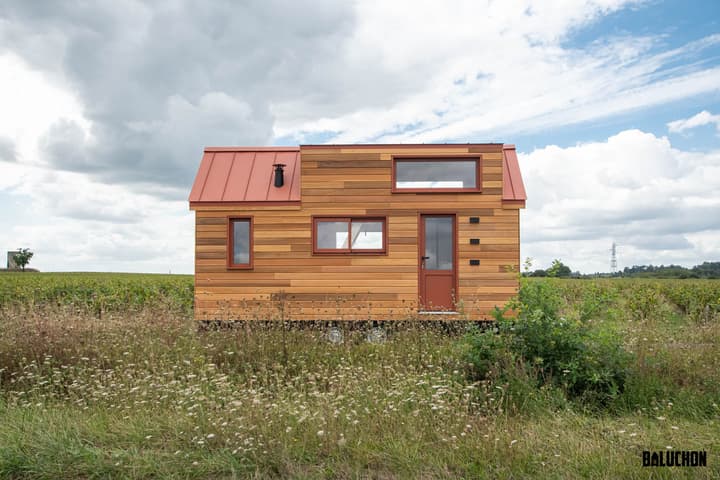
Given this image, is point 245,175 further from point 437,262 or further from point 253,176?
point 437,262

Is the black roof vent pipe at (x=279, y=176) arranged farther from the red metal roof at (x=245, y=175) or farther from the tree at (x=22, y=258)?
the tree at (x=22, y=258)

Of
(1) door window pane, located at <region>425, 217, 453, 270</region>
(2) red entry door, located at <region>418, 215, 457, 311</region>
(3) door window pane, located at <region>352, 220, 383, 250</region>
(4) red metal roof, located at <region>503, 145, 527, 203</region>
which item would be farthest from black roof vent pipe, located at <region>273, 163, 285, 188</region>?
(4) red metal roof, located at <region>503, 145, 527, 203</region>

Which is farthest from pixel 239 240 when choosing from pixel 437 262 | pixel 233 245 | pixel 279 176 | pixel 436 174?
pixel 436 174

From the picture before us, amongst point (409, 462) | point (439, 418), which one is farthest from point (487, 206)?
point (409, 462)

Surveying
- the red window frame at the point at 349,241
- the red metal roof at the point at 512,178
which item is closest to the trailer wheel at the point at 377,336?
the red window frame at the point at 349,241

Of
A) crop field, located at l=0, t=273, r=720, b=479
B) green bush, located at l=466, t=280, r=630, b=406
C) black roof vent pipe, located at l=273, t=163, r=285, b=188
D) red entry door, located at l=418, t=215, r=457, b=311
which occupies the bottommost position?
crop field, located at l=0, t=273, r=720, b=479

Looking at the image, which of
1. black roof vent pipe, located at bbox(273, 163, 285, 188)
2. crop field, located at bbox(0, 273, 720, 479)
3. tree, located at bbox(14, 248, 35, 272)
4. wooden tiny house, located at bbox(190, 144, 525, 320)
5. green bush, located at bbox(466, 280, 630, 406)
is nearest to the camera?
crop field, located at bbox(0, 273, 720, 479)

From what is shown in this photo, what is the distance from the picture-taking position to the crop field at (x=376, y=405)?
4.80 m

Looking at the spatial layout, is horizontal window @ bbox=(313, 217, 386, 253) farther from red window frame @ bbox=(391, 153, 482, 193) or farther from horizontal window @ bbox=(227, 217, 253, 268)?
horizontal window @ bbox=(227, 217, 253, 268)

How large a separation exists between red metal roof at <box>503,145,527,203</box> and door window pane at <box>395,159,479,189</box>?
80cm

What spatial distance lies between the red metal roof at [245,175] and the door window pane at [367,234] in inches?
60.6

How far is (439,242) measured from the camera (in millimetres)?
12805

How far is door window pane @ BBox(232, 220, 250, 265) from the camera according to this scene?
12906mm

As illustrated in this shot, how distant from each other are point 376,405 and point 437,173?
8.05 metres
